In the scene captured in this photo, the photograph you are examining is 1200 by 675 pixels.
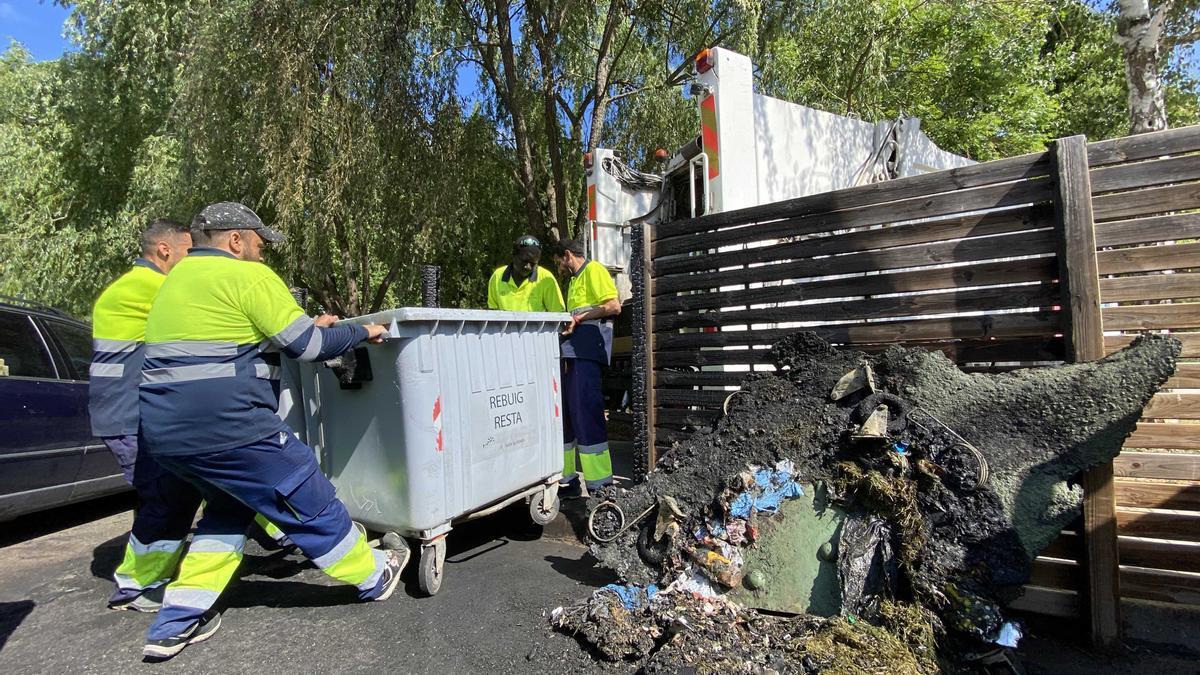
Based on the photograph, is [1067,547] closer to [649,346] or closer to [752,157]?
[649,346]

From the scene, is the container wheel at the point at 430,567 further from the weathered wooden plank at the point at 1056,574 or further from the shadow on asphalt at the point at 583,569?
the weathered wooden plank at the point at 1056,574

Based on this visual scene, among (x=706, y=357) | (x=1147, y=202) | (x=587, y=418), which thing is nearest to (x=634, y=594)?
(x=706, y=357)

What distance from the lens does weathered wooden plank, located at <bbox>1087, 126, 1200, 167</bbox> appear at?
7.66 ft

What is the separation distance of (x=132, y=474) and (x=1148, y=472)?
4.73 meters

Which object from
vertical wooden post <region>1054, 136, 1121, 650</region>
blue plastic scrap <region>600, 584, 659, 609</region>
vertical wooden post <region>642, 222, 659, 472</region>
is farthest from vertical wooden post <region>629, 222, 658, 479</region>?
vertical wooden post <region>1054, 136, 1121, 650</region>

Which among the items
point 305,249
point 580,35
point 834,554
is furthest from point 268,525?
point 580,35

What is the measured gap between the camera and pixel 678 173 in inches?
228

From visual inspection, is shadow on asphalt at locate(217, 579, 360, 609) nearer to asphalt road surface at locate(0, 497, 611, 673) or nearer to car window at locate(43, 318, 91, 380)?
asphalt road surface at locate(0, 497, 611, 673)

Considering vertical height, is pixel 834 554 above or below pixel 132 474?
below

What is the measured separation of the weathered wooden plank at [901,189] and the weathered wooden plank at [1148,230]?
0.33 m

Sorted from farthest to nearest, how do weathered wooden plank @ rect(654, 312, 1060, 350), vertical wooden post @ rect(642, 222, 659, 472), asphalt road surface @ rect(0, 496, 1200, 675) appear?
vertical wooden post @ rect(642, 222, 659, 472), weathered wooden plank @ rect(654, 312, 1060, 350), asphalt road surface @ rect(0, 496, 1200, 675)

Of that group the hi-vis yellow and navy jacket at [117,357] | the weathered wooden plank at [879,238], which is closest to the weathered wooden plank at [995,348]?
the weathered wooden plank at [879,238]

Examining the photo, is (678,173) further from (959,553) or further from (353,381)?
(959,553)

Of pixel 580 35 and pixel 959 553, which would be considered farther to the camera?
pixel 580 35
